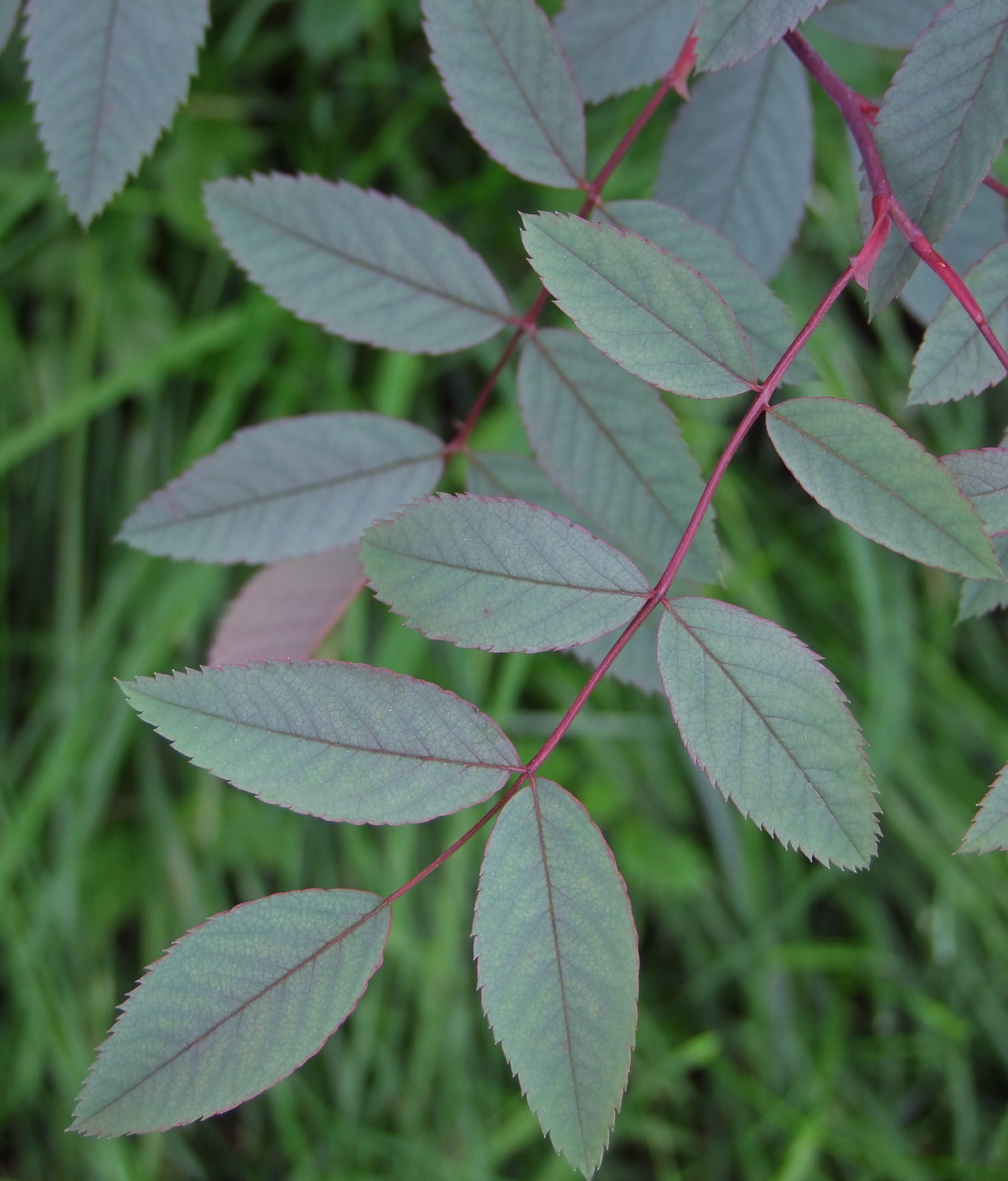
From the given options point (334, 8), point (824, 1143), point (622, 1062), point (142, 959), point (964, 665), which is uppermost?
point (334, 8)

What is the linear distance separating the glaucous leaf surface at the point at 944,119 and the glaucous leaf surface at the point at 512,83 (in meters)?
0.21

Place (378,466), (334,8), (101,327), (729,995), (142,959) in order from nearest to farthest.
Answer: (378,466)
(334,8)
(101,327)
(142,959)
(729,995)

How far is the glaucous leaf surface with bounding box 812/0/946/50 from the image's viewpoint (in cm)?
73

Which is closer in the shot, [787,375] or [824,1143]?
[787,375]

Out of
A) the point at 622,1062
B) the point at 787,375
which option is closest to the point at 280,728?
the point at 622,1062

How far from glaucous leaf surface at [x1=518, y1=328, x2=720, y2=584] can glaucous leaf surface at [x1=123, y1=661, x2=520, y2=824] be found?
192mm

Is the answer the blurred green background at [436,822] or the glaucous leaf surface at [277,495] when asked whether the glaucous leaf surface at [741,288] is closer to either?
the glaucous leaf surface at [277,495]

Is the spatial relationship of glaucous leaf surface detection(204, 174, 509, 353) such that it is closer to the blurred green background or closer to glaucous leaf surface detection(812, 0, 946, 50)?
glaucous leaf surface detection(812, 0, 946, 50)

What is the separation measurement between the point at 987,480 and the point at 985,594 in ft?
0.34

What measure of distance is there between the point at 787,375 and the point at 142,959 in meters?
1.56

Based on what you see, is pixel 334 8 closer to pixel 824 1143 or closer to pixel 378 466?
pixel 378 466

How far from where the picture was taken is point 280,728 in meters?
0.47

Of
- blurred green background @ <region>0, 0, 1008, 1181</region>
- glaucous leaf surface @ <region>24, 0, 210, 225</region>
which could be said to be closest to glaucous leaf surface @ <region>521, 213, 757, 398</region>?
glaucous leaf surface @ <region>24, 0, 210, 225</region>

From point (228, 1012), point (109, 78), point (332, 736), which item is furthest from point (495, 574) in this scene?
point (109, 78)
